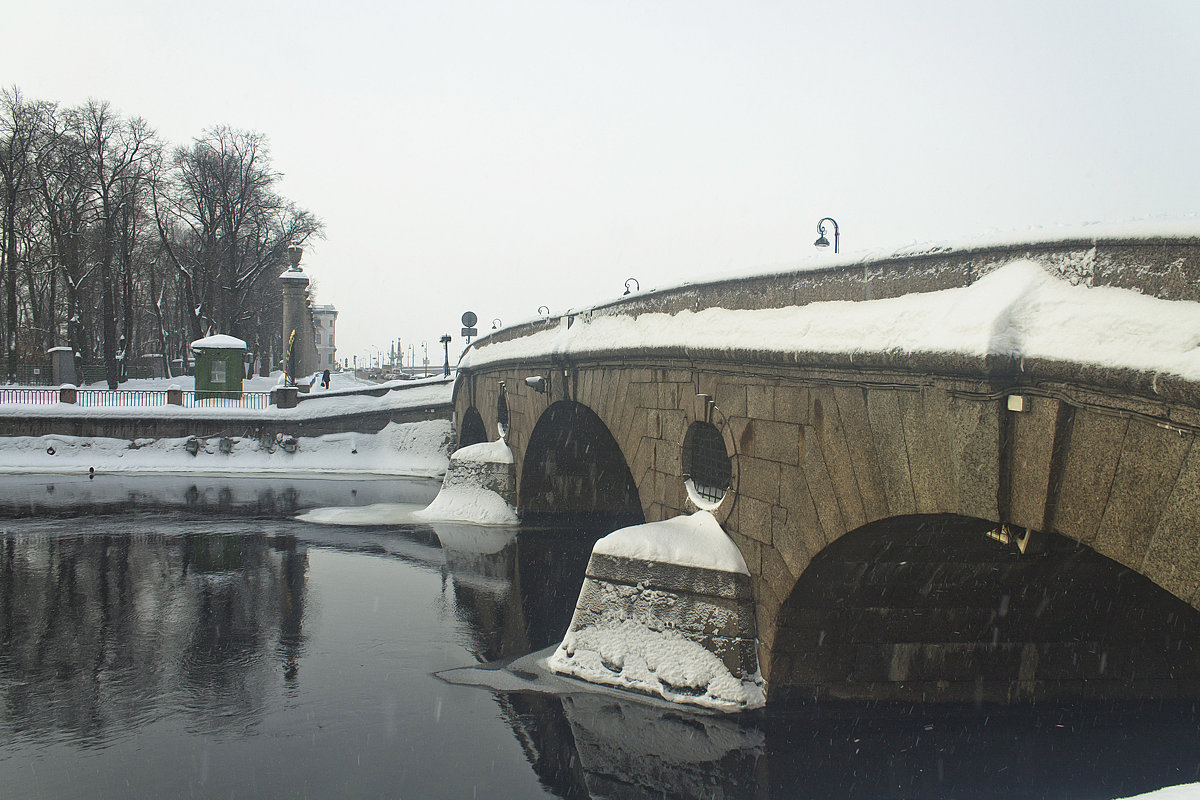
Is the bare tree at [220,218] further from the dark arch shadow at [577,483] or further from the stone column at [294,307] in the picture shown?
the dark arch shadow at [577,483]

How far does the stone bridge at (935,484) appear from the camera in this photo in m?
4.28

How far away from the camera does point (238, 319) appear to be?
47188 millimetres

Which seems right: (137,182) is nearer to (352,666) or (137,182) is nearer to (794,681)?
(352,666)

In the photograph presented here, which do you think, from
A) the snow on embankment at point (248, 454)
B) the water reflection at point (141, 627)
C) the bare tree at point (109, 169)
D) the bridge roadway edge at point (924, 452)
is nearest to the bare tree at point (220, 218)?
the bare tree at point (109, 169)

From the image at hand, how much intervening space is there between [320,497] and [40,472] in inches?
407

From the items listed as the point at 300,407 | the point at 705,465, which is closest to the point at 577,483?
the point at 705,465

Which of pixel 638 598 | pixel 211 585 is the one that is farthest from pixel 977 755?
pixel 211 585

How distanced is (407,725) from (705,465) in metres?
4.02

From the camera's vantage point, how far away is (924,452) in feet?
18.7

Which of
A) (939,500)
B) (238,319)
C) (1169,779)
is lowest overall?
(1169,779)

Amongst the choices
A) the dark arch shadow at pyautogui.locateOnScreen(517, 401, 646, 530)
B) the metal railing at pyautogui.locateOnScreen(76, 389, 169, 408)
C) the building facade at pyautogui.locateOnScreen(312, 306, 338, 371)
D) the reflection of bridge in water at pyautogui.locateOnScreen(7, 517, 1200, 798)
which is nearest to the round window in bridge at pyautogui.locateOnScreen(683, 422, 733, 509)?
the reflection of bridge in water at pyautogui.locateOnScreen(7, 517, 1200, 798)

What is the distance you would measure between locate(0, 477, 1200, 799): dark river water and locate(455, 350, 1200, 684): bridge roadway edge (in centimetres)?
114

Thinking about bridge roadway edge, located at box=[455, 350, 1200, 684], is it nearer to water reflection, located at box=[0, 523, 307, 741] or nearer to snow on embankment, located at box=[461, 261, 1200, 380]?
snow on embankment, located at box=[461, 261, 1200, 380]

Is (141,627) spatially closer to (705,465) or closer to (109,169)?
(705,465)
